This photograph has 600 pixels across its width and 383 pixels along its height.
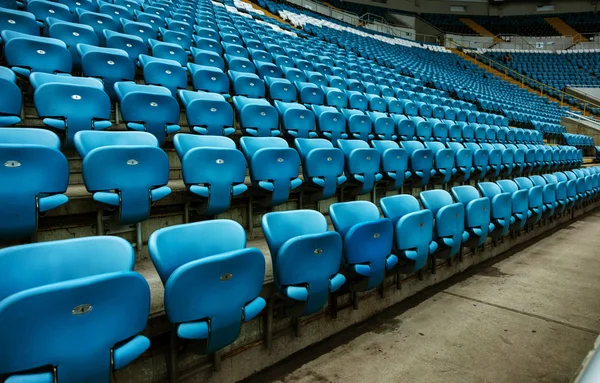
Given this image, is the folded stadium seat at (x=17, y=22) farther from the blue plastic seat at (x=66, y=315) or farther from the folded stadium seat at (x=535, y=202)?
the folded stadium seat at (x=535, y=202)

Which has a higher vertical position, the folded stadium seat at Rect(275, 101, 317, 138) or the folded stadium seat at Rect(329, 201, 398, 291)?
the folded stadium seat at Rect(275, 101, 317, 138)

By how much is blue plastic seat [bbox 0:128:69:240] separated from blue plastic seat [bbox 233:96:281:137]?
1.04 metres

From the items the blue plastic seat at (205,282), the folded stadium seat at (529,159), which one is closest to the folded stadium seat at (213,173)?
the blue plastic seat at (205,282)

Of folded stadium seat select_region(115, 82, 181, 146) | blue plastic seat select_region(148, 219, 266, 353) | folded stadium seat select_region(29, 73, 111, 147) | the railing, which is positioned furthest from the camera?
the railing

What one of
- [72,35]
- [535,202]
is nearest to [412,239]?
[535,202]

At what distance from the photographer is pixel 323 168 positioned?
5.40ft

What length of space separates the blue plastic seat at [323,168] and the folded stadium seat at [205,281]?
0.80m

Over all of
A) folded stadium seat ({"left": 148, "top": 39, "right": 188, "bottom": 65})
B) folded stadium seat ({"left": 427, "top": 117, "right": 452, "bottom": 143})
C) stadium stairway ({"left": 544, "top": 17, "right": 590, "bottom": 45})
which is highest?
stadium stairway ({"left": 544, "top": 17, "right": 590, "bottom": 45})

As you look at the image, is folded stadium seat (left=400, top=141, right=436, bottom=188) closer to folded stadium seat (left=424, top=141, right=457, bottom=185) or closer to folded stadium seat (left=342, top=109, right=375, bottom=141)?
folded stadium seat (left=424, top=141, right=457, bottom=185)

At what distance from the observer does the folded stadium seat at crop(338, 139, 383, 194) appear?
1.81 metres

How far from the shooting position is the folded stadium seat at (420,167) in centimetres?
215

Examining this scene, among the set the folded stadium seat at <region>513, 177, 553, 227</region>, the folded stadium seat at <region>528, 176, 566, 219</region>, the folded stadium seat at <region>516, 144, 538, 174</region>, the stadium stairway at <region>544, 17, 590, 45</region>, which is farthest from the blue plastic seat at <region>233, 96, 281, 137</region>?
the stadium stairway at <region>544, 17, 590, 45</region>

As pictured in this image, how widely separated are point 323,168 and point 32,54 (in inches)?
55.4

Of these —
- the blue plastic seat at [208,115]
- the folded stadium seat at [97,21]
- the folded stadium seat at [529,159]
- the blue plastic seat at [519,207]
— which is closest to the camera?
the blue plastic seat at [208,115]
